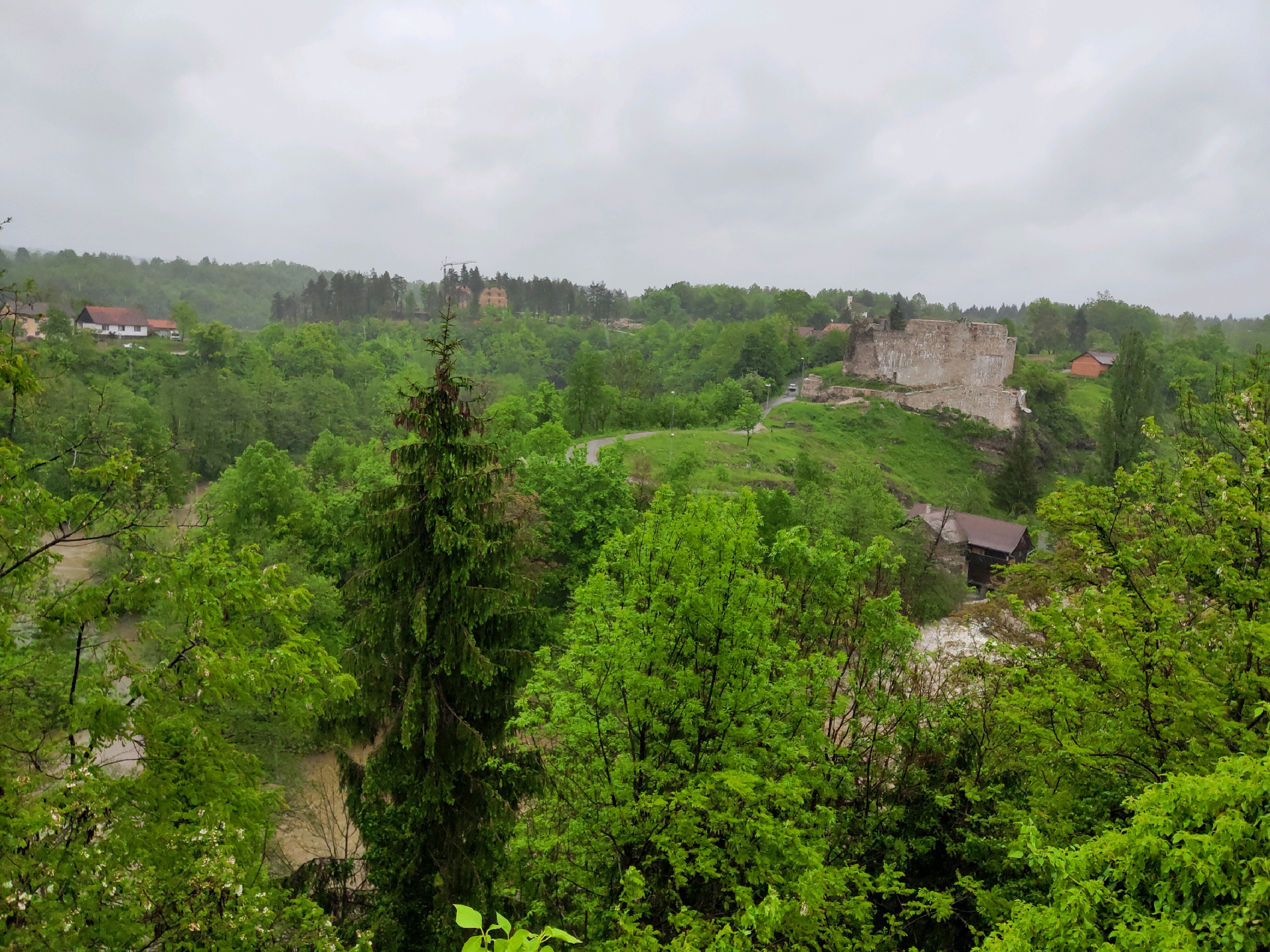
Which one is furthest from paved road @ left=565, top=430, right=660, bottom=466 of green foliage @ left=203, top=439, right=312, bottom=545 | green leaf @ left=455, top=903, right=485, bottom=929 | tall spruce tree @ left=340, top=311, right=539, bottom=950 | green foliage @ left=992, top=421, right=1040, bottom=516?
green leaf @ left=455, top=903, right=485, bottom=929

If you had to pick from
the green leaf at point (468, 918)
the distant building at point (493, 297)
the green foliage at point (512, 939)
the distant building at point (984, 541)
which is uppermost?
the distant building at point (493, 297)

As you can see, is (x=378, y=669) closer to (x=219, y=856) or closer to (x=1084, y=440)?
(x=219, y=856)

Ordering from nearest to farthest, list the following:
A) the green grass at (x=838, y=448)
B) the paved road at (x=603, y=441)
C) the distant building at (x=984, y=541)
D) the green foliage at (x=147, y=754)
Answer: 1. the green foliage at (x=147, y=754)
2. the distant building at (x=984, y=541)
3. the green grass at (x=838, y=448)
4. the paved road at (x=603, y=441)

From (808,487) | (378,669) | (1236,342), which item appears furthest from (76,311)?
(1236,342)

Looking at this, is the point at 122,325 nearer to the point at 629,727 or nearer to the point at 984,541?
the point at 984,541

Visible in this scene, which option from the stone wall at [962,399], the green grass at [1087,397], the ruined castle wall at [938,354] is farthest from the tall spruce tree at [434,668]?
the green grass at [1087,397]

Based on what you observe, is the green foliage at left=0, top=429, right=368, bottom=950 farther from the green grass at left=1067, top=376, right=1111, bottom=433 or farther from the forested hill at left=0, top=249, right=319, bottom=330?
the forested hill at left=0, top=249, right=319, bottom=330

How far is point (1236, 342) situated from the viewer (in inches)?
5098

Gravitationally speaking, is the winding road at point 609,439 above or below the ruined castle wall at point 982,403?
below

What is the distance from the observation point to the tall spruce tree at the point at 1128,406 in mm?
41562

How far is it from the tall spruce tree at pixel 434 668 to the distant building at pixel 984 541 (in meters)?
30.4

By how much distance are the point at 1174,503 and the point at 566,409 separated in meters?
48.1

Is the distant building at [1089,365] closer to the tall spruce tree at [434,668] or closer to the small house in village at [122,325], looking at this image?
the tall spruce tree at [434,668]

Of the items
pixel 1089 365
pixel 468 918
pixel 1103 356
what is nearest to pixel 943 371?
pixel 1089 365
